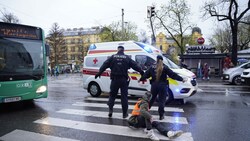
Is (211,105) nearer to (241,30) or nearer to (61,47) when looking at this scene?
(241,30)

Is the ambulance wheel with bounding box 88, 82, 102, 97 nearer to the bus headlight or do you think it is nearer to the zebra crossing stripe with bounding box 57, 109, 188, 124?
the bus headlight

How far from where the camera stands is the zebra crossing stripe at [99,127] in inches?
204

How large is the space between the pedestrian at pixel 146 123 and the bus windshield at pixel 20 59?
4.39 m

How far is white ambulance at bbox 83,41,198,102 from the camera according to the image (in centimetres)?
857

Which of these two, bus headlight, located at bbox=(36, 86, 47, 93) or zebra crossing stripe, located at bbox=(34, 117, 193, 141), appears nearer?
zebra crossing stripe, located at bbox=(34, 117, 193, 141)

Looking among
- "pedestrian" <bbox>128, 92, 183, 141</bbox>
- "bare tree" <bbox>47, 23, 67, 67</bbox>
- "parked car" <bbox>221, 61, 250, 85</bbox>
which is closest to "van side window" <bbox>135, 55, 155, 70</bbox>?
"pedestrian" <bbox>128, 92, 183, 141</bbox>

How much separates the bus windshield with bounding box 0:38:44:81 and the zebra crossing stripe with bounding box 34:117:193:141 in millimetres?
1999

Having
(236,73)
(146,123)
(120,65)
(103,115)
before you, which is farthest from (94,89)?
(236,73)

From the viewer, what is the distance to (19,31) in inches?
319

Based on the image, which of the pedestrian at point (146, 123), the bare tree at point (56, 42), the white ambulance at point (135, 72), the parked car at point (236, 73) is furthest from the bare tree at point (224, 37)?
the pedestrian at point (146, 123)

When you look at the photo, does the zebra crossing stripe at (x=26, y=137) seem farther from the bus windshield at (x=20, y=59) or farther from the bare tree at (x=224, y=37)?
the bare tree at (x=224, y=37)

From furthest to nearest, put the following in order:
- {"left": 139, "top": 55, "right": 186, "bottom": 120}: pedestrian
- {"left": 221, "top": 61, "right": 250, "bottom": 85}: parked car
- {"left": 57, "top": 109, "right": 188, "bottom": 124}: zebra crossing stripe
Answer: {"left": 221, "top": 61, "right": 250, "bottom": 85}: parked car < {"left": 57, "top": 109, "right": 188, "bottom": 124}: zebra crossing stripe < {"left": 139, "top": 55, "right": 186, "bottom": 120}: pedestrian

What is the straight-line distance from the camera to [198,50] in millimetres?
27297

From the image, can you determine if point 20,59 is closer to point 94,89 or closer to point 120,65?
point 120,65
